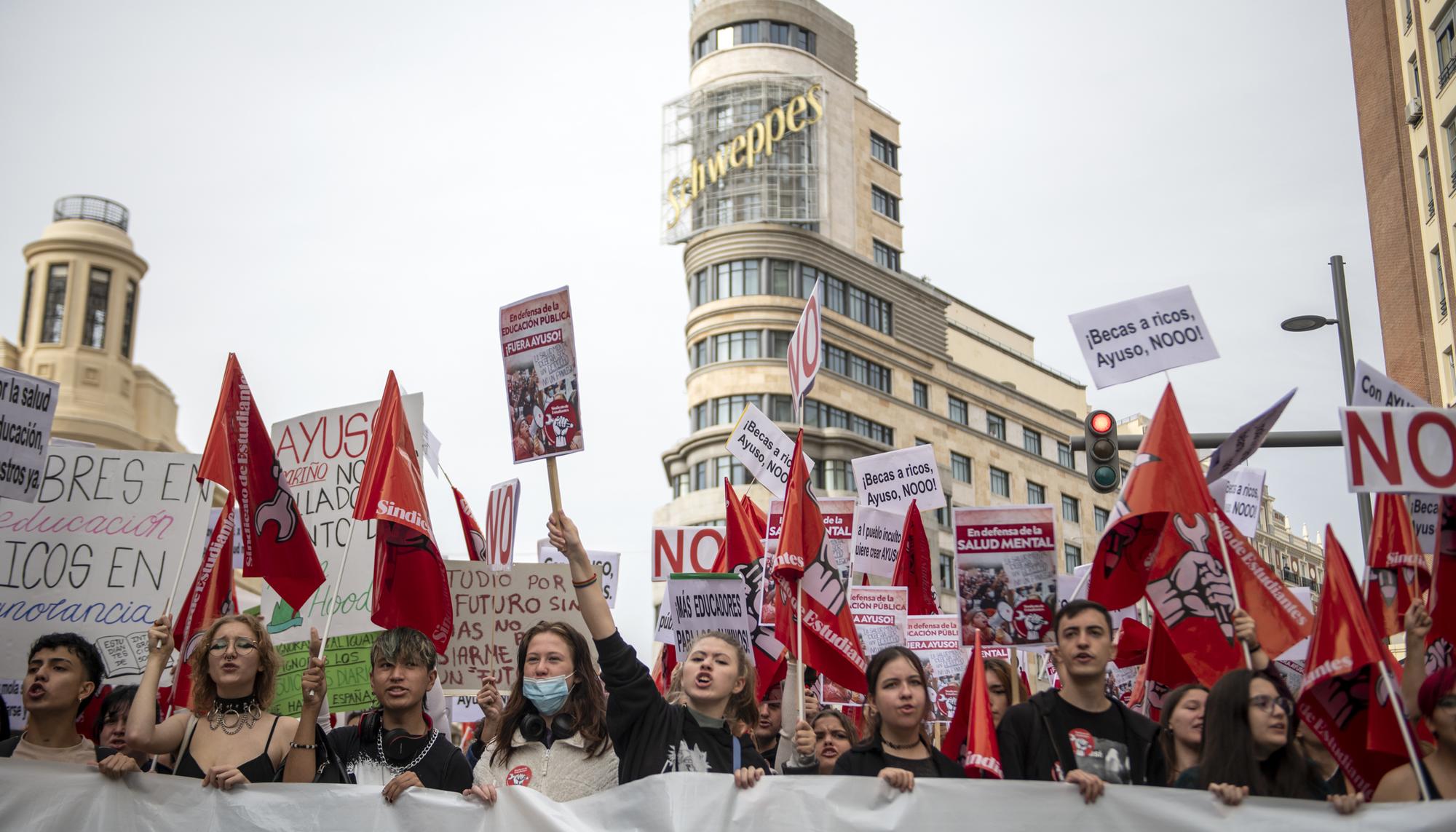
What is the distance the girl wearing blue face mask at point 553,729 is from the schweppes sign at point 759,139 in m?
52.9

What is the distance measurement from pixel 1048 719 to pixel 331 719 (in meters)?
4.36

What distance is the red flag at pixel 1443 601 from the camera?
20.3 feet

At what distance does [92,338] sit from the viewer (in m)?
43.1

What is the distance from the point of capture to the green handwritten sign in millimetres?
8031

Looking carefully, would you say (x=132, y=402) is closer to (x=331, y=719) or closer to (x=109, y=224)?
(x=109, y=224)

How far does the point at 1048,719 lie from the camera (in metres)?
5.95

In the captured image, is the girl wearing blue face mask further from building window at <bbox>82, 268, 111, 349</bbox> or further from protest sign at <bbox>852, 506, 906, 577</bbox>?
building window at <bbox>82, 268, 111, 349</bbox>

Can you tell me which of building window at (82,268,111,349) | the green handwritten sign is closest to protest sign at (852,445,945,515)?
the green handwritten sign

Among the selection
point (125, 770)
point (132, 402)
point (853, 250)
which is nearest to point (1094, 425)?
point (125, 770)

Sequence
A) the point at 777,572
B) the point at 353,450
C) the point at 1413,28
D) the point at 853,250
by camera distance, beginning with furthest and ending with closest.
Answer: the point at 853,250, the point at 1413,28, the point at 353,450, the point at 777,572

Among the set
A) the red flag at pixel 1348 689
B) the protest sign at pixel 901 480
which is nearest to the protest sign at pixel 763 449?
the protest sign at pixel 901 480

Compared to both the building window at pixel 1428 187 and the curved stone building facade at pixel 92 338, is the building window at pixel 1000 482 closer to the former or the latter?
the curved stone building facade at pixel 92 338

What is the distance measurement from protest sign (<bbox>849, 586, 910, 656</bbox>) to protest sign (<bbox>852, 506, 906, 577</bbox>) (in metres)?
0.56

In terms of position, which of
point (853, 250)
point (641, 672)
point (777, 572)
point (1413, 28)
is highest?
point (853, 250)
